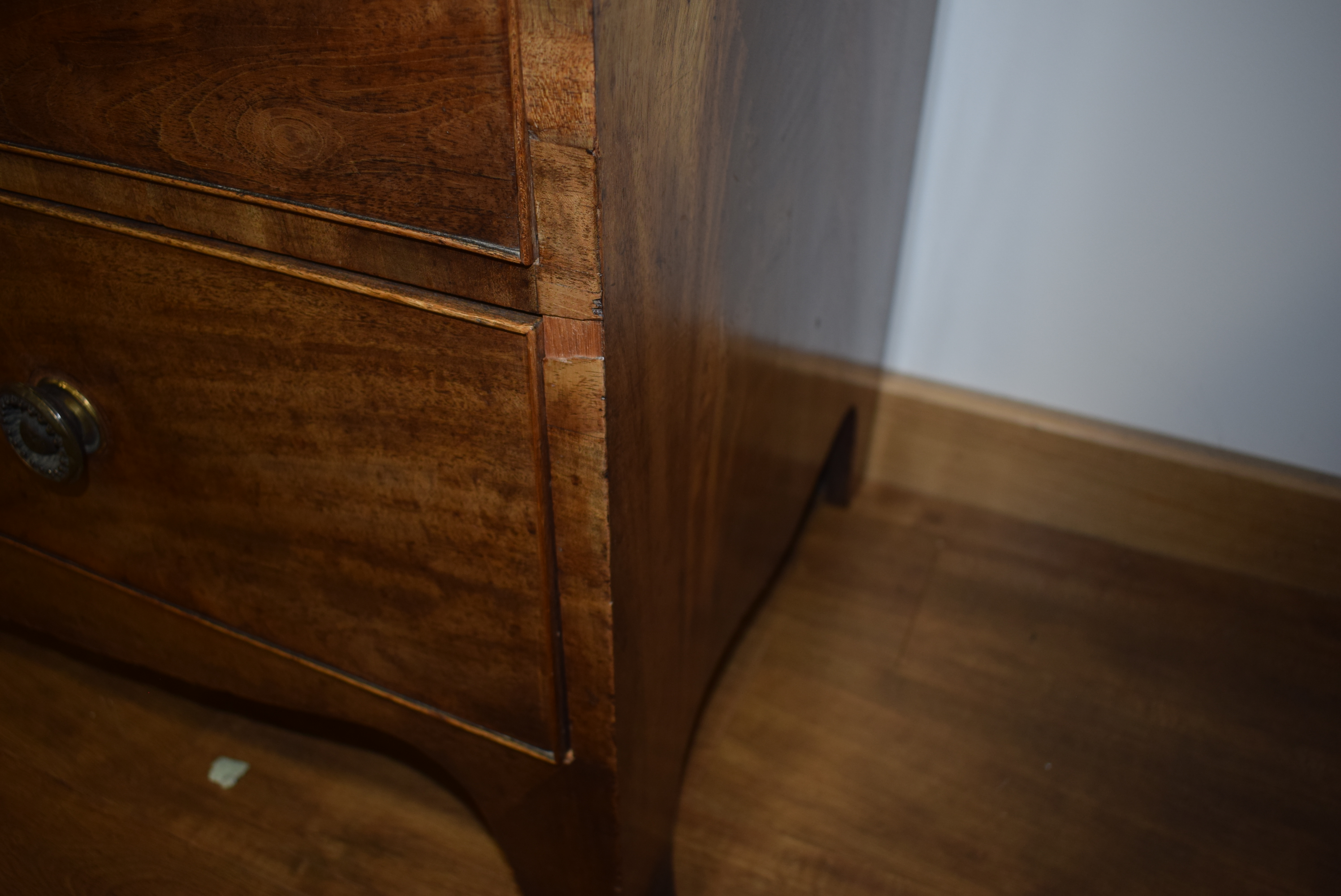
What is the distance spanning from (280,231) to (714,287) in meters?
0.18

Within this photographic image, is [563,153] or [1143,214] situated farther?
[1143,214]

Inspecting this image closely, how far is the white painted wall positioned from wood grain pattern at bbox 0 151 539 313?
1.70 ft

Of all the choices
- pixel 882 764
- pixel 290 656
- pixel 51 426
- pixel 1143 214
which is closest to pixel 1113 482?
pixel 1143 214

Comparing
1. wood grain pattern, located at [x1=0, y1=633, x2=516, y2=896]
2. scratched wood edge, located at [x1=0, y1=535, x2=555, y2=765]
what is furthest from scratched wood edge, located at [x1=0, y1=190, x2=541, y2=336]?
wood grain pattern, located at [x1=0, y1=633, x2=516, y2=896]

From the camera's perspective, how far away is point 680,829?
2.12 ft

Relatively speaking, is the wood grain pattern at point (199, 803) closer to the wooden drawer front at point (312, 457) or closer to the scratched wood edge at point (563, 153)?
the wooden drawer front at point (312, 457)

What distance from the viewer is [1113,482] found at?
852 millimetres

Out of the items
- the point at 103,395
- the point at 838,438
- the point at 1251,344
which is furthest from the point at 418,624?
the point at 1251,344

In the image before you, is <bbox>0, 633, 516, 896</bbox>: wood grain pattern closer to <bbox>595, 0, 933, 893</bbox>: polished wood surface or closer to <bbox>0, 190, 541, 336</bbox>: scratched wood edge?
<bbox>595, 0, 933, 893</bbox>: polished wood surface

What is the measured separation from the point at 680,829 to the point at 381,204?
0.44m

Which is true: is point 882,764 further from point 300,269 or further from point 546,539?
point 300,269

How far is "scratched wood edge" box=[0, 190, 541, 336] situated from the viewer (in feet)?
1.21

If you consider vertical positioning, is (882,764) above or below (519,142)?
below

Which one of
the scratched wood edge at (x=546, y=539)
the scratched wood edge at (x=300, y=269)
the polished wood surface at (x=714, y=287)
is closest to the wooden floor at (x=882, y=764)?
the polished wood surface at (x=714, y=287)
